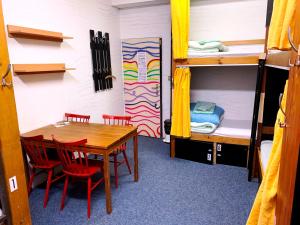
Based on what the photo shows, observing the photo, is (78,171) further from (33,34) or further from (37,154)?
(33,34)

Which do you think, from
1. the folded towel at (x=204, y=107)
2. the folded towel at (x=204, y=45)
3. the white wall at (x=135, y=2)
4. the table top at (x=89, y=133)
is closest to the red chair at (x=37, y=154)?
the table top at (x=89, y=133)

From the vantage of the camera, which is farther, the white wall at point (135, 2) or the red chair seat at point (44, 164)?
the white wall at point (135, 2)

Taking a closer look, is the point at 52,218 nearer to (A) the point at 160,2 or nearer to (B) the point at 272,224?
(B) the point at 272,224

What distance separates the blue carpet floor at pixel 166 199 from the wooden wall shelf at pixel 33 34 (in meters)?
1.84

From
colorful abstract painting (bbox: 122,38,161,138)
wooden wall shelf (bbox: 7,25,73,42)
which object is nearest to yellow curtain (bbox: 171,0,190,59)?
colorful abstract painting (bbox: 122,38,161,138)

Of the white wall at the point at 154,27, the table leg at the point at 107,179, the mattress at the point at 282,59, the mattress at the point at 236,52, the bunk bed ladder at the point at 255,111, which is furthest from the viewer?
the white wall at the point at 154,27

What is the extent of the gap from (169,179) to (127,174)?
0.60 metres

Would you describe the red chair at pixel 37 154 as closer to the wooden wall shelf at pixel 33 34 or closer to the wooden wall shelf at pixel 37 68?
the wooden wall shelf at pixel 37 68

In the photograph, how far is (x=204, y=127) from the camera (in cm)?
344

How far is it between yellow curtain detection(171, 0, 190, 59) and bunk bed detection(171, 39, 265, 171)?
14cm

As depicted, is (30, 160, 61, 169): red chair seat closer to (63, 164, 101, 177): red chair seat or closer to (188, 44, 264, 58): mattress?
(63, 164, 101, 177): red chair seat

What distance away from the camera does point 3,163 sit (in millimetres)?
1523

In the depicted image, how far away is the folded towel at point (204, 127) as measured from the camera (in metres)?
3.38

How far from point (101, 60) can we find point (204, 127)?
207cm
